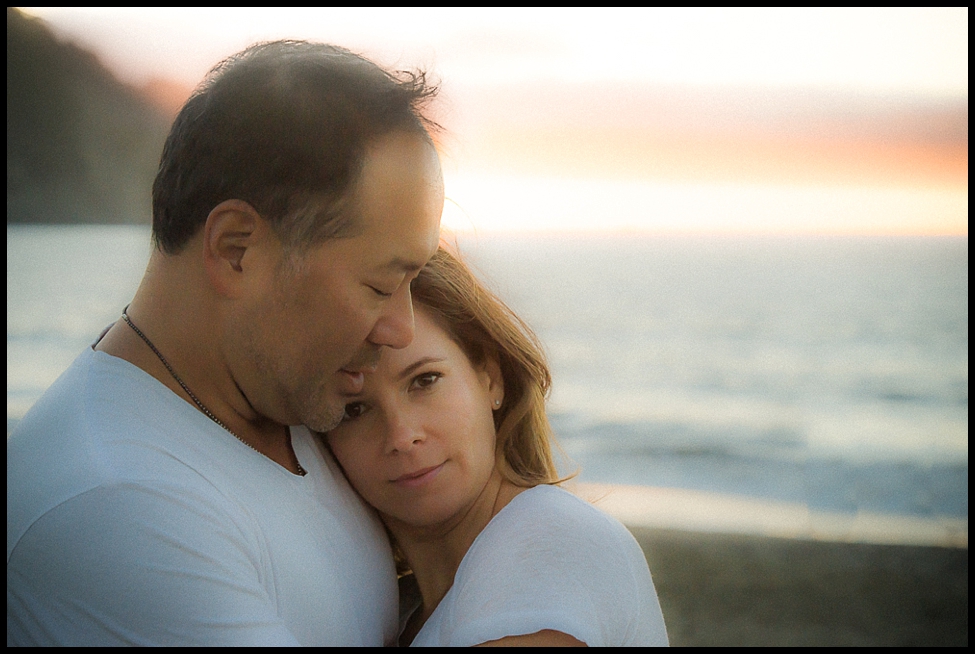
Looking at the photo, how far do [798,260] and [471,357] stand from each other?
90.5ft

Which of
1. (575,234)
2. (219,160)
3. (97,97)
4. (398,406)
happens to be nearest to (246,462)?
(398,406)

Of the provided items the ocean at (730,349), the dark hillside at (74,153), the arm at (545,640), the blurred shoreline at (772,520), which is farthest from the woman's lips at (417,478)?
the dark hillside at (74,153)

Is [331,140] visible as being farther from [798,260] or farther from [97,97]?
[798,260]

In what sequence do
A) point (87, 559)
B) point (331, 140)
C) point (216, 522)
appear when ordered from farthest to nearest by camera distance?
point (331, 140) → point (216, 522) → point (87, 559)

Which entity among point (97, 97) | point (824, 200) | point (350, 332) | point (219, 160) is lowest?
point (824, 200)

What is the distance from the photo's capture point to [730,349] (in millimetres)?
20984

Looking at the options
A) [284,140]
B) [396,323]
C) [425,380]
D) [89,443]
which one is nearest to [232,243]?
[284,140]

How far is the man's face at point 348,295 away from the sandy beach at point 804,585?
4.11 m

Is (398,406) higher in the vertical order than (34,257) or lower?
higher

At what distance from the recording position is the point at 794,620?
6.87 metres

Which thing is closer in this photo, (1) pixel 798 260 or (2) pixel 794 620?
(2) pixel 794 620

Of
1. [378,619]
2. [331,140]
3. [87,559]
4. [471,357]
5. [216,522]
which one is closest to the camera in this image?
[87,559]

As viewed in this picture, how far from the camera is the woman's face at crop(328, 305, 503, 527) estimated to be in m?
1.96

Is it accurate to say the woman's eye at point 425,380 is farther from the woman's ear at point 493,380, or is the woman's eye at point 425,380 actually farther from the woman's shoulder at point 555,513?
the woman's shoulder at point 555,513
